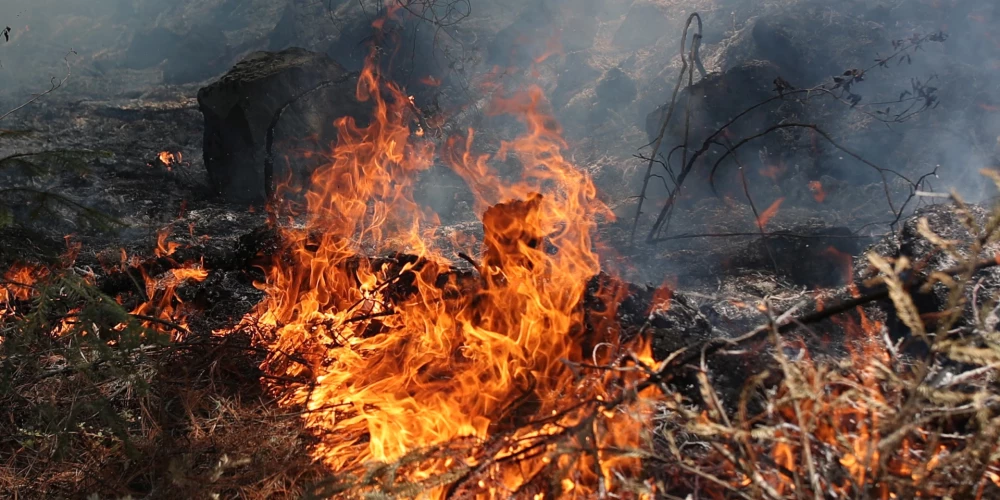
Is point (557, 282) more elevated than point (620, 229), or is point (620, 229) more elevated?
point (620, 229)

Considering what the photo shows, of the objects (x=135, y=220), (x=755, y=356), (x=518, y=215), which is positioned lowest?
(x=135, y=220)

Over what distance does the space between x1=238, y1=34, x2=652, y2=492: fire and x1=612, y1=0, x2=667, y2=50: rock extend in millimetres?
7347

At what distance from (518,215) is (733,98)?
545 cm

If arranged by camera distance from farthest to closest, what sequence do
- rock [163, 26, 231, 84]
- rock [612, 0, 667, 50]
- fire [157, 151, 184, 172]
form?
rock [163, 26, 231, 84] < rock [612, 0, 667, 50] < fire [157, 151, 184, 172]

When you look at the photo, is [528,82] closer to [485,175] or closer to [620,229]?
[485,175]

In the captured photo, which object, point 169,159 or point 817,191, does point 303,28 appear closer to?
point 169,159

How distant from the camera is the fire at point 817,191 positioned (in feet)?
21.6

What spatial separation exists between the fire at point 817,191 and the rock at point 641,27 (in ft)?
17.7

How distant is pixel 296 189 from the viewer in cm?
719

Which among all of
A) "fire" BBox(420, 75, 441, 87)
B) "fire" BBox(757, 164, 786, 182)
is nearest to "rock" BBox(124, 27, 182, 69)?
"fire" BBox(420, 75, 441, 87)

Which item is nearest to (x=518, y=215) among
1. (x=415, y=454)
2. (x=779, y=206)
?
(x=415, y=454)

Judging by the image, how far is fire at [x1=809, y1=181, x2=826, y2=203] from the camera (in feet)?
21.6

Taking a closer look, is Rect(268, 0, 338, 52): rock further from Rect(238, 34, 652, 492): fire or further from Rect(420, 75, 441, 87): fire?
Rect(238, 34, 652, 492): fire

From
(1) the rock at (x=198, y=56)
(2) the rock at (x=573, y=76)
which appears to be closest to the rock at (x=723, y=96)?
(2) the rock at (x=573, y=76)
